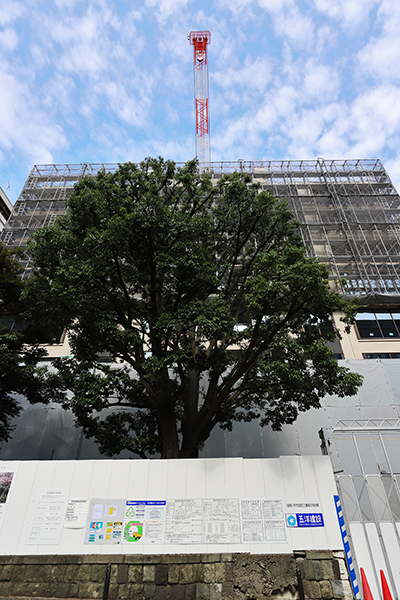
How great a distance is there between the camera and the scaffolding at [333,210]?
72.9 feet

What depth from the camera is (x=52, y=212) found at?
84.6ft

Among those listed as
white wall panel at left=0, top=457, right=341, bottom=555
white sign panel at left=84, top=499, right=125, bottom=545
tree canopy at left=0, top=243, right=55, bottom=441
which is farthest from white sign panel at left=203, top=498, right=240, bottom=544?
tree canopy at left=0, top=243, right=55, bottom=441

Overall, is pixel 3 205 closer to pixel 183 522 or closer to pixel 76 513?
pixel 76 513

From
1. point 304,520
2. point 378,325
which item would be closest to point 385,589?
point 304,520

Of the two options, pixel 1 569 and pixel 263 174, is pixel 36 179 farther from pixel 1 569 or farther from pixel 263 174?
pixel 1 569

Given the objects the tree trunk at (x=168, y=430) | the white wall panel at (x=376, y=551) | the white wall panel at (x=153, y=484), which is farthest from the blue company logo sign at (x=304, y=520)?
the tree trunk at (x=168, y=430)

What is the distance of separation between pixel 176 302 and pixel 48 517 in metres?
6.17

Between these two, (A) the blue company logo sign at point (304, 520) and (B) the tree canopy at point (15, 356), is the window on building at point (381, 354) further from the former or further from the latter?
(B) the tree canopy at point (15, 356)

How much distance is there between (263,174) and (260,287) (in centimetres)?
2329

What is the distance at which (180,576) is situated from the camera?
6648 millimetres

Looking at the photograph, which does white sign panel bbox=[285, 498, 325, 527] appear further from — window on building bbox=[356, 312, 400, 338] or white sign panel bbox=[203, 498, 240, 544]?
window on building bbox=[356, 312, 400, 338]

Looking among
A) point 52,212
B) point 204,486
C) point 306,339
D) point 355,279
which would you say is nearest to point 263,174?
point 355,279

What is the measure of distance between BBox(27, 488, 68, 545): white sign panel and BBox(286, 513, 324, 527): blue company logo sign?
4955mm

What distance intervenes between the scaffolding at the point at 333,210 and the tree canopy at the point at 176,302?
12424 millimetres
